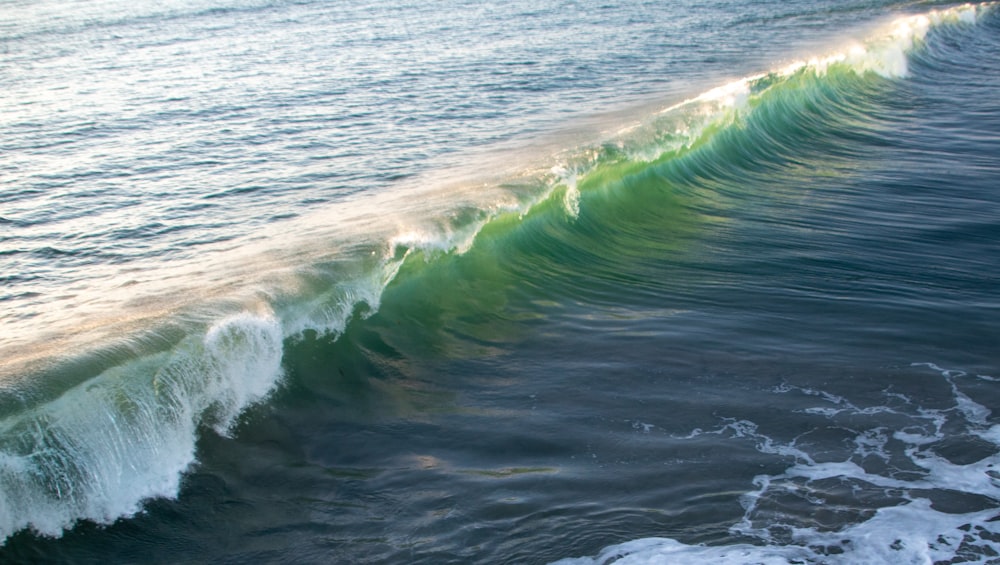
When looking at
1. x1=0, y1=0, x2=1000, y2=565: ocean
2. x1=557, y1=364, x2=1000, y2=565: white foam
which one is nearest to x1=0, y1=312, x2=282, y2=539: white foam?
x1=0, y1=0, x2=1000, y2=565: ocean

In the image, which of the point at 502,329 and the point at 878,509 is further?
the point at 502,329

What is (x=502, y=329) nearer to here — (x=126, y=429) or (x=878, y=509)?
Answer: (x=126, y=429)

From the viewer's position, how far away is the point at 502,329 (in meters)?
9.99

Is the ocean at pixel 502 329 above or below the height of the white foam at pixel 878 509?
above

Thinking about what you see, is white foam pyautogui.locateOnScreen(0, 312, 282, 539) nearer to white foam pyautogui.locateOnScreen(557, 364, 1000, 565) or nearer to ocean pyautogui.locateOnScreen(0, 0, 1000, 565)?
ocean pyautogui.locateOnScreen(0, 0, 1000, 565)

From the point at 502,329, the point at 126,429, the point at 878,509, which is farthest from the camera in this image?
the point at 502,329

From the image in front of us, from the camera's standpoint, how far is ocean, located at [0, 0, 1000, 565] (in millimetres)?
6539

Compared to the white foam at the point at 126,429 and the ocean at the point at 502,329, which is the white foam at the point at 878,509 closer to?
the ocean at the point at 502,329

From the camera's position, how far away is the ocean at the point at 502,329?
21.5 ft

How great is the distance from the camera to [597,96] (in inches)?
873

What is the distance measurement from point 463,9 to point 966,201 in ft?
98.5

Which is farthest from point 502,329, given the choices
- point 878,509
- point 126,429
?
Result: point 878,509

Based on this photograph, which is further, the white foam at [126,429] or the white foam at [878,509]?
the white foam at [126,429]

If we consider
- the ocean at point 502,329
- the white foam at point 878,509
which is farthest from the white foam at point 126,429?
the white foam at point 878,509
